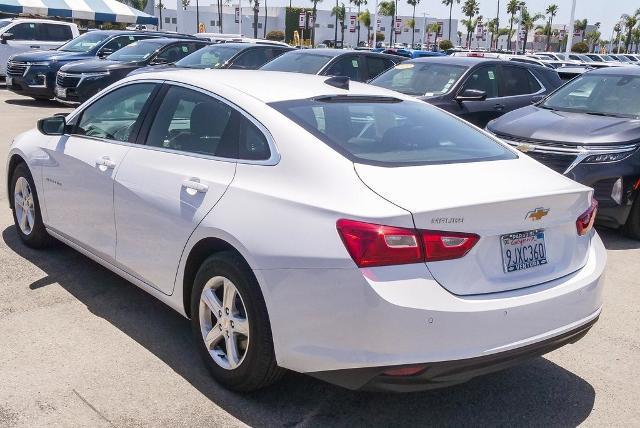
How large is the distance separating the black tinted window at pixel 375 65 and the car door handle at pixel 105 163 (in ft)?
27.0

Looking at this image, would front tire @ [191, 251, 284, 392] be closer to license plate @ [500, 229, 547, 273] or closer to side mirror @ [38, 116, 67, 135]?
license plate @ [500, 229, 547, 273]

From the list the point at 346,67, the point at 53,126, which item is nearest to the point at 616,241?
the point at 53,126

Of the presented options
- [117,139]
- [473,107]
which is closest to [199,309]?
[117,139]

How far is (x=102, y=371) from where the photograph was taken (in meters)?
3.65

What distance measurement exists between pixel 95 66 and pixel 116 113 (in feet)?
33.3

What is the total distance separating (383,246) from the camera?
2777 mm

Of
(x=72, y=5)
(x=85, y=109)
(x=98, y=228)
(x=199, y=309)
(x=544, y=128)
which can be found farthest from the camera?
(x=72, y=5)

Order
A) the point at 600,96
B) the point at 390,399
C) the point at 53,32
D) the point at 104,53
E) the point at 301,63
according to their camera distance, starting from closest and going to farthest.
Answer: the point at 390,399 → the point at 600,96 → the point at 301,63 → the point at 104,53 → the point at 53,32

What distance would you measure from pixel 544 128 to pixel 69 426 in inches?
218

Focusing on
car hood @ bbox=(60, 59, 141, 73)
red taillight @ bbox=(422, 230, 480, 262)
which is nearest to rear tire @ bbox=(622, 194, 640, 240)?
red taillight @ bbox=(422, 230, 480, 262)

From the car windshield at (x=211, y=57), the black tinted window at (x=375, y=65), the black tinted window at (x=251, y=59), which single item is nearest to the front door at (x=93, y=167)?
the black tinted window at (x=375, y=65)

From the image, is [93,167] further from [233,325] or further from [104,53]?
[104,53]

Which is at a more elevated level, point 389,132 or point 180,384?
point 389,132

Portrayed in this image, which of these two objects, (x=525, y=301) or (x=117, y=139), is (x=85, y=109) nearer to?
(x=117, y=139)
